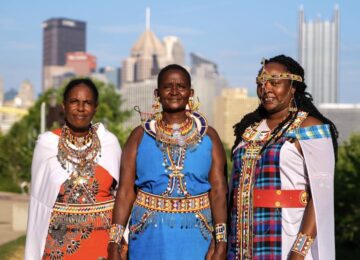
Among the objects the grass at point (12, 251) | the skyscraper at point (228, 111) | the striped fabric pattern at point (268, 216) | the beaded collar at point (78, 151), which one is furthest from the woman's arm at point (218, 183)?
the skyscraper at point (228, 111)

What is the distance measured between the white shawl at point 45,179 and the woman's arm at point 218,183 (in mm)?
878

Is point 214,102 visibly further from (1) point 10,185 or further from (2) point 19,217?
(2) point 19,217

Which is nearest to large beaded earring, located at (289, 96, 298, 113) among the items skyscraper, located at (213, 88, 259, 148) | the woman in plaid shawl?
the woman in plaid shawl

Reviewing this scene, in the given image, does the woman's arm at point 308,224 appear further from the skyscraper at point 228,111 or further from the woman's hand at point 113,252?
the skyscraper at point 228,111

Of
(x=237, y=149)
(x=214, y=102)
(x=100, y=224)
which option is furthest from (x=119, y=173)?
(x=214, y=102)

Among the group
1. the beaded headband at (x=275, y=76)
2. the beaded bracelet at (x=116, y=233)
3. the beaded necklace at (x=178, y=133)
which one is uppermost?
the beaded headband at (x=275, y=76)

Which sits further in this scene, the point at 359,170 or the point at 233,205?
the point at 359,170

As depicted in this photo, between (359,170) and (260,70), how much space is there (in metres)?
16.1

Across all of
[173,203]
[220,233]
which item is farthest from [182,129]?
[220,233]

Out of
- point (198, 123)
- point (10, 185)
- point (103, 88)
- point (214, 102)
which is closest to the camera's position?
point (198, 123)

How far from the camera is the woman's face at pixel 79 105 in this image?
230 inches

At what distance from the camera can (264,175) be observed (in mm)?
5176

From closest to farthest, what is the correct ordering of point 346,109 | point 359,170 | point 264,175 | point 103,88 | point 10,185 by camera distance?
point 264,175, point 359,170, point 10,185, point 103,88, point 346,109

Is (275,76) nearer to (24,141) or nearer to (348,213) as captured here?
(348,213)
